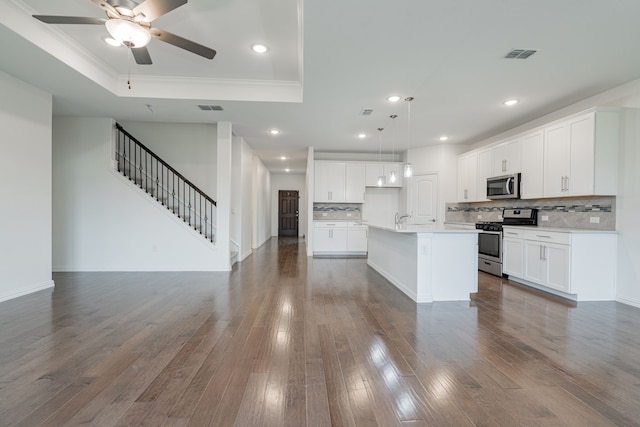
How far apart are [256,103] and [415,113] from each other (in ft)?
8.72

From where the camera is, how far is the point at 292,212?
41.5ft

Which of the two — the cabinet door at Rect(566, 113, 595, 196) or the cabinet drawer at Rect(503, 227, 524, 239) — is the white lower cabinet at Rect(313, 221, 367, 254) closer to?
the cabinet drawer at Rect(503, 227, 524, 239)

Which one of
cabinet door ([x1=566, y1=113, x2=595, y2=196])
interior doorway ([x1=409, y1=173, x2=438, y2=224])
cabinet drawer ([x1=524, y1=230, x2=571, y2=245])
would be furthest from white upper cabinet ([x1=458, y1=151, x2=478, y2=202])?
cabinet door ([x1=566, y1=113, x2=595, y2=196])

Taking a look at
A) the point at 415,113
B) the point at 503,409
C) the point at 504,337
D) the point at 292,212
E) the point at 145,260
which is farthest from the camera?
the point at 292,212

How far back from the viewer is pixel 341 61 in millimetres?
3189

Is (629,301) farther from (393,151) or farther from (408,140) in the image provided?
(393,151)

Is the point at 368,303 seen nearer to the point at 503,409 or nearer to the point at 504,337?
the point at 504,337

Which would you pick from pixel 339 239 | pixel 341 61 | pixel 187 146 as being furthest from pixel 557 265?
pixel 187 146

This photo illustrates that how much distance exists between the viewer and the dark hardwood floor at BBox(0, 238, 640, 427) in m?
1.65

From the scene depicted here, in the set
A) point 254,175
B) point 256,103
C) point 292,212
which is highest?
point 256,103

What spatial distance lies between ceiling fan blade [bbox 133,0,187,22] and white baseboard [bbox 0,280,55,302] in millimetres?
3846

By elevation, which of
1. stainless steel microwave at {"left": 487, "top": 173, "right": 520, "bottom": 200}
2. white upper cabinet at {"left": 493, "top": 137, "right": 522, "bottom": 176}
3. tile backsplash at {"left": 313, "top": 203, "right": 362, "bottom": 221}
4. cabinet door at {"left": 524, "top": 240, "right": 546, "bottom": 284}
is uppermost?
white upper cabinet at {"left": 493, "top": 137, "right": 522, "bottom": 176}

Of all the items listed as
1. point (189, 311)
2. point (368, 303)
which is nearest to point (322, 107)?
point (368, 303)

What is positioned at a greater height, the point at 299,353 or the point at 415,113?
the point at 415,113
